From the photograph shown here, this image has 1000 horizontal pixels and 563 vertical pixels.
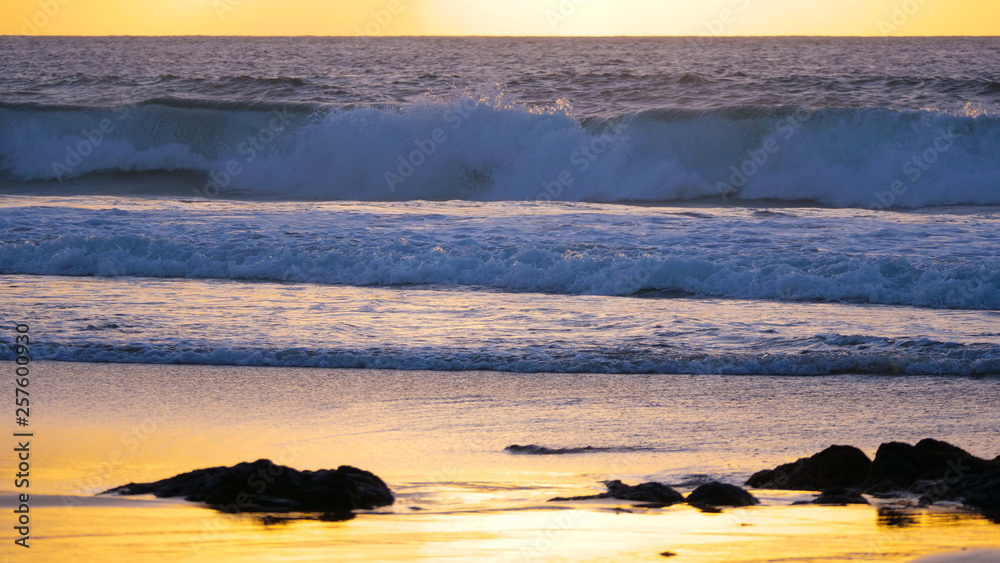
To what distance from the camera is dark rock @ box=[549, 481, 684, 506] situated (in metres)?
3.94

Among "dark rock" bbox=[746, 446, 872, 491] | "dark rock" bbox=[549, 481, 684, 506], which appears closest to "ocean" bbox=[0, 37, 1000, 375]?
"dark rock" bbox=[746, 446, 872, 491]

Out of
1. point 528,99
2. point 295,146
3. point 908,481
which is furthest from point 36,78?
point 908,481

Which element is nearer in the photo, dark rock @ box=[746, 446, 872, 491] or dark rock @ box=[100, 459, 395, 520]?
dark rock @ box=[100, 459, 395, 520]

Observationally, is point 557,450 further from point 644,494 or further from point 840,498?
point 840,498

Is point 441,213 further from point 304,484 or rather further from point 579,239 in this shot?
point 304,484

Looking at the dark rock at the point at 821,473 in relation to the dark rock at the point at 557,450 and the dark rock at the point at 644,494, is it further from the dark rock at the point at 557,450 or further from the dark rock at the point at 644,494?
the dark rock at the point at 557,450

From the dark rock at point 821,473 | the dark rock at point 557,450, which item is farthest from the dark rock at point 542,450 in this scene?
the dark rock at point 821,473

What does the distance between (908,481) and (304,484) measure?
2.52 meters

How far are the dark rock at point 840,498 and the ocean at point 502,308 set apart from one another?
10cm

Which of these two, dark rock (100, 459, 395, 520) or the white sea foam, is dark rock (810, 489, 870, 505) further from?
the white sea foam

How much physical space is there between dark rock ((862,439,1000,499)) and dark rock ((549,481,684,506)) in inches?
32.9

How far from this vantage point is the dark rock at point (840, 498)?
393 centimetres

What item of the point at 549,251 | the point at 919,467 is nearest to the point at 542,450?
the point at 919,467

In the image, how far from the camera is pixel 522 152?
19578 millimetres
